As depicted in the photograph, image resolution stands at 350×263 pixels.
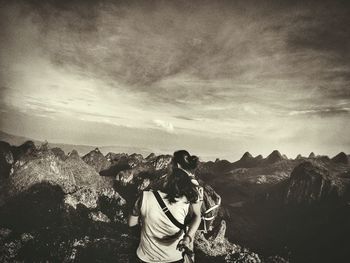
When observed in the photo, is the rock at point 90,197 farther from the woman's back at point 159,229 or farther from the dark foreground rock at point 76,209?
the woman's back at point 159,229

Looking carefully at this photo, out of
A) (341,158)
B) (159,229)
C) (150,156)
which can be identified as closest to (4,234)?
(150,156)

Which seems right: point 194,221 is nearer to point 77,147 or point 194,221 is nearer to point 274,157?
point 274,157

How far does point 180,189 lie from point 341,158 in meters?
2.92

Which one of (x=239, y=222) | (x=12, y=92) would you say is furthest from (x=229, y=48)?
(x=12, y=92)

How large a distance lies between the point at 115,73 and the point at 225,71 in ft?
5.66

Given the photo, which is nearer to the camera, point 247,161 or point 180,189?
point 180,189

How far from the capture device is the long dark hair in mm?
2201

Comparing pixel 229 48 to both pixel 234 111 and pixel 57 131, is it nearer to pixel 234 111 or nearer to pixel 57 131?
pixel 234 111

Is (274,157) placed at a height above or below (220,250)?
above

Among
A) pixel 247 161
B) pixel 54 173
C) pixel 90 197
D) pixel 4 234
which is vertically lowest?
pixel 4 234

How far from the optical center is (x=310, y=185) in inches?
156

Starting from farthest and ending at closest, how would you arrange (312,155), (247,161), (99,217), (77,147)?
(77,147) → (99,217) → (247,161) → (312,155)

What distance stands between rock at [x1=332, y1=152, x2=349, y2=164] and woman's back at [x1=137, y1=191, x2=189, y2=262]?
2.78m

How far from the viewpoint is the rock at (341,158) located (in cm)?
386
